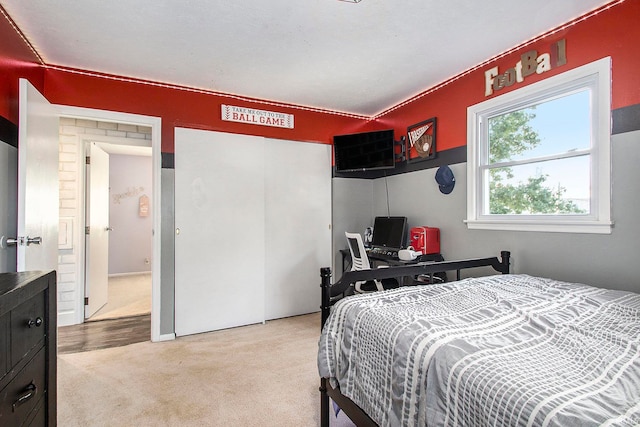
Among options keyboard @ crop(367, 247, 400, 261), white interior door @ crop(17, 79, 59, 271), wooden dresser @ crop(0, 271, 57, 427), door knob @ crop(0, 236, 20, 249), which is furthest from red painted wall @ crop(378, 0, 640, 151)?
door knob @ crop(0, 236, 20, 249)

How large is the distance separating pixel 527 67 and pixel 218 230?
3077mm

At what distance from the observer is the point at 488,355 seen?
0.98 m

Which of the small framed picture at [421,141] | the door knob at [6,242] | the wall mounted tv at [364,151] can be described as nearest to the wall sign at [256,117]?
the wall mounted tv at [364,151]

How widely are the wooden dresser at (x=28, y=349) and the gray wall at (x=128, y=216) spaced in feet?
17.3

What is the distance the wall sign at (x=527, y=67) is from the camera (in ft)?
7.18

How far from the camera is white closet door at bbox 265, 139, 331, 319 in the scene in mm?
3604

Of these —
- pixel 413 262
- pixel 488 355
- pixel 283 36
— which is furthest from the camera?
pixel 413 262

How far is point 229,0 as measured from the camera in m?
1.90

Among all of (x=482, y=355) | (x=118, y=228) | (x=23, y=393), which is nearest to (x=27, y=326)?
(x=23, y=393)

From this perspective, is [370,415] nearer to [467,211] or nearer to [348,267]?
[467,211]

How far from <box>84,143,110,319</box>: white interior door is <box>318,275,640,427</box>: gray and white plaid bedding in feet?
11.1

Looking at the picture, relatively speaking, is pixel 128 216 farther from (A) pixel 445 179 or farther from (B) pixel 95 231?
(A) pixel 445 179

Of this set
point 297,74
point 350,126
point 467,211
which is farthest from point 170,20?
point 467,211

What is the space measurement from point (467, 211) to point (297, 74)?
6.59 feet
